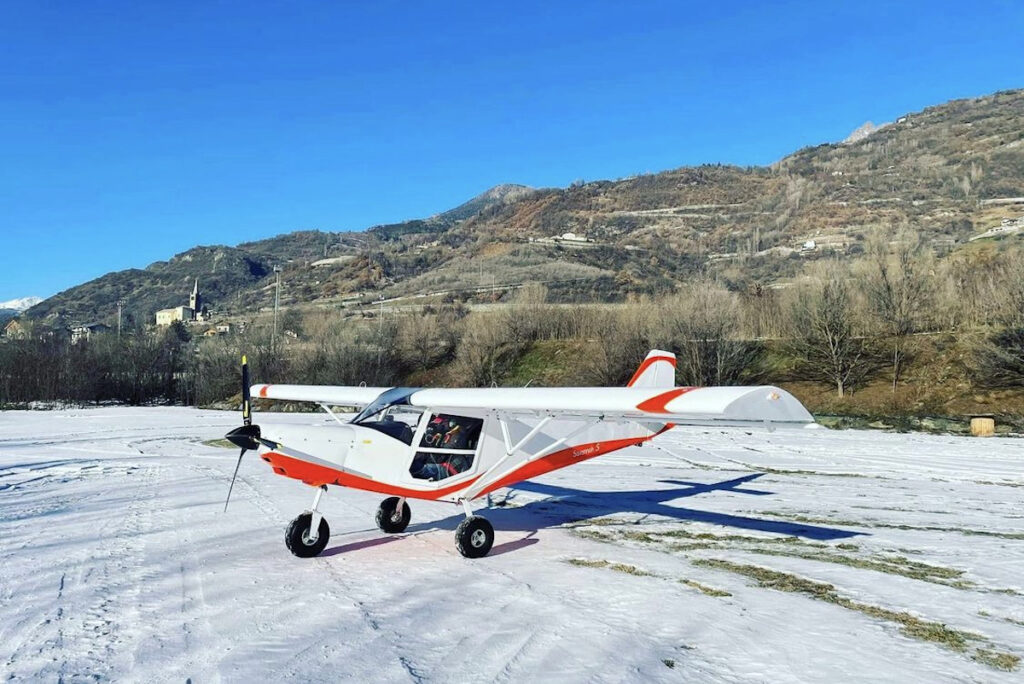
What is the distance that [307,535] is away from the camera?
28.8 ft

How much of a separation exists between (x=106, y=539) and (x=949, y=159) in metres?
174

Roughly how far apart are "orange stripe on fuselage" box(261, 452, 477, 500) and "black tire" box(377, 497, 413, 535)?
39.5 inches

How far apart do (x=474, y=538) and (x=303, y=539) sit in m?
2.08

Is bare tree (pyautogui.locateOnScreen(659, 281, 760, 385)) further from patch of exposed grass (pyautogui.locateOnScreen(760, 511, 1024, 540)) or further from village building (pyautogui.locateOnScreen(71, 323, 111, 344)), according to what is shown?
village building (pyautogui.locateOnScreen(71, 323, 111, 344))

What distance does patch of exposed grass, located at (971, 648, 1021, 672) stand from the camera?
535cm

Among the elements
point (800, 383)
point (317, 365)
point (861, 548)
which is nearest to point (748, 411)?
point (861, 548)

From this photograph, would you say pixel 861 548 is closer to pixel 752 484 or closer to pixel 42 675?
pixel 752 484

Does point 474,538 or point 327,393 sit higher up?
point 327,393

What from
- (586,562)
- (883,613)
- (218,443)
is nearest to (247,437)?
(586,562)

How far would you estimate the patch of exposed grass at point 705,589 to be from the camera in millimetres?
7289

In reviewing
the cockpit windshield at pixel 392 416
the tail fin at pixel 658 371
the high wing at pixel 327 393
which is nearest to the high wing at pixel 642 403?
the cockpit windshield at pixel 392 416

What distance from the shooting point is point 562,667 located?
533 centimetres

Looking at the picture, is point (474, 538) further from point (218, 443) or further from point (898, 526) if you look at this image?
point (218, 443)

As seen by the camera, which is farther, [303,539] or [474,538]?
[474,538]
